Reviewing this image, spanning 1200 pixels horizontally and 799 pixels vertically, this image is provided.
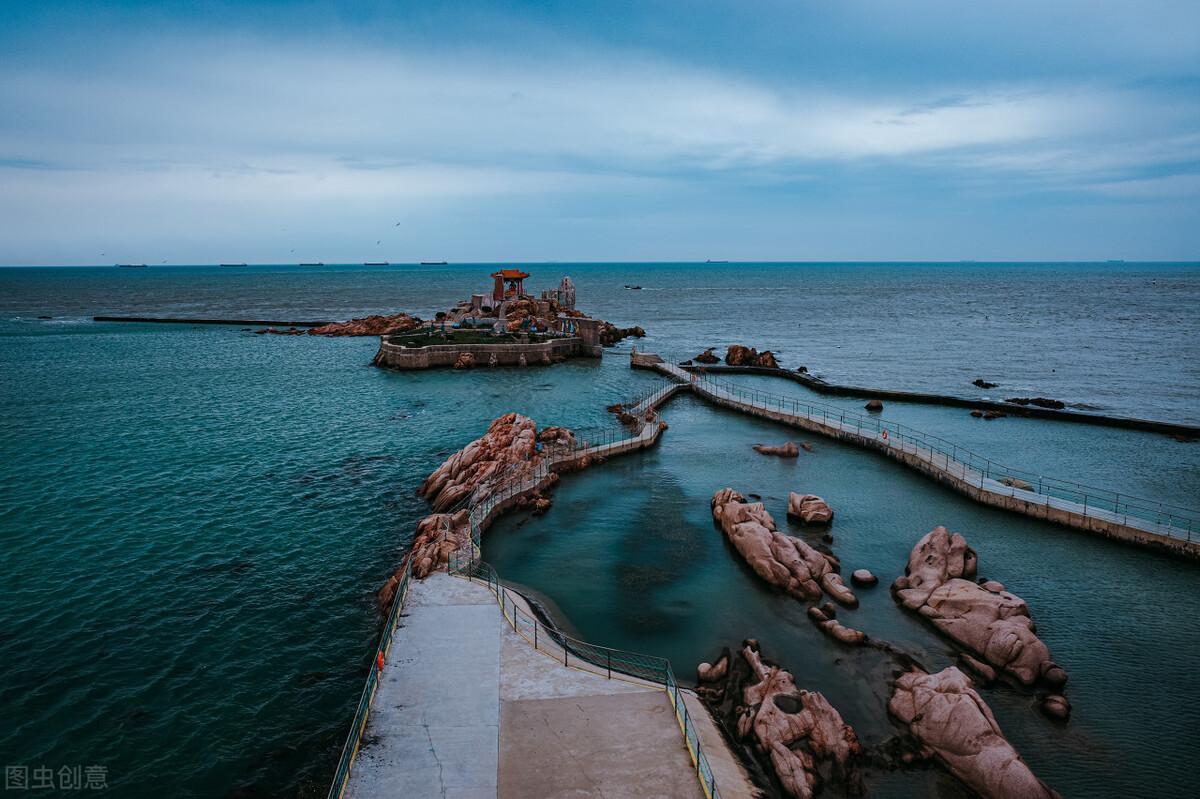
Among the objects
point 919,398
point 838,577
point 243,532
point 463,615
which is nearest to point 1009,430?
point 919,398

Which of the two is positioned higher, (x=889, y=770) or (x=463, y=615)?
(x=463, y=615)

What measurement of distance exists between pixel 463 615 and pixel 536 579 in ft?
23.9

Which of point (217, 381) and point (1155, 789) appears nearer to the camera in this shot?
point (1155, 789)

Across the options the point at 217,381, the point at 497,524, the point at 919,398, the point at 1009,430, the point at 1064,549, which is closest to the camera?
the point at 1064,549

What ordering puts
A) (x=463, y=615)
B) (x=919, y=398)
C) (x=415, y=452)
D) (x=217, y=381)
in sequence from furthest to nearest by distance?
(x=217, y=381) < (x=919, y=398) < (x=415, y=452) < (x=463, y=615)

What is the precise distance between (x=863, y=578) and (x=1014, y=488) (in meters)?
15.9

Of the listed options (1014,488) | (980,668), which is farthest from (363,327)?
(980,668)

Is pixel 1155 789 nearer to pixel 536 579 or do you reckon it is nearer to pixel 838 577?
pixel 838 577

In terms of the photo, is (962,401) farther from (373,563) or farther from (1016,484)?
(373,563)

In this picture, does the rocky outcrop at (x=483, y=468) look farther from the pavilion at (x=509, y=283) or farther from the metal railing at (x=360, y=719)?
the pavilion at (x=509, y=283)

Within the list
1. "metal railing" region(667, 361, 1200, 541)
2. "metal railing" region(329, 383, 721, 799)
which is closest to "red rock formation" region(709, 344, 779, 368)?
"metal railing" region(667, 361, 1200, 541)

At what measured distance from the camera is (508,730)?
1862 centimetres

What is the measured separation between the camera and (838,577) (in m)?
30.5

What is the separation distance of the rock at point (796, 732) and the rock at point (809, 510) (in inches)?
631
